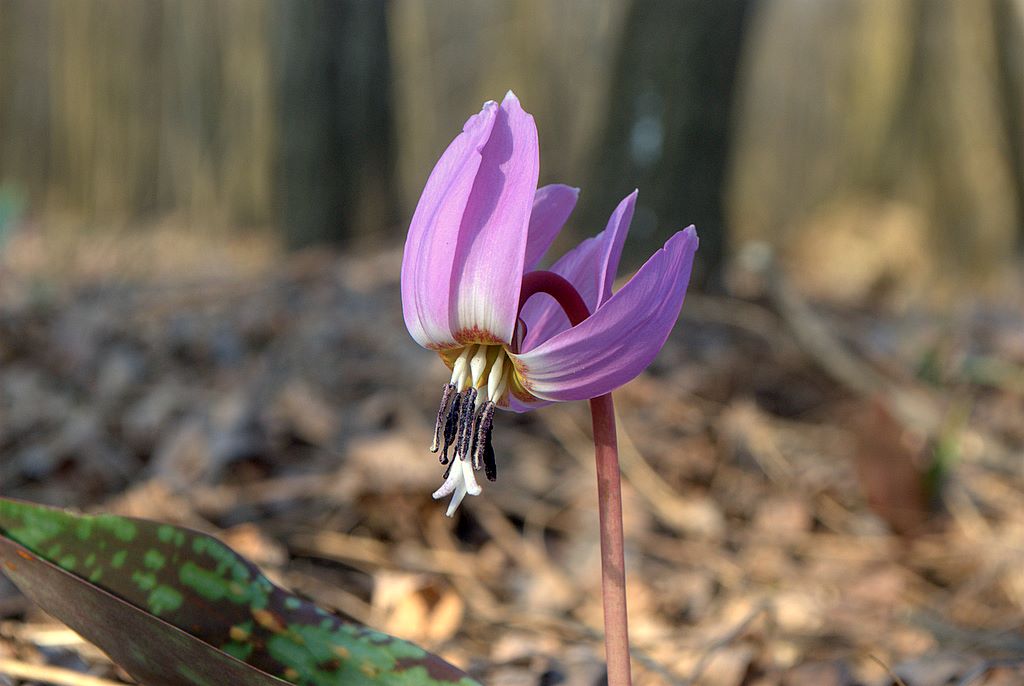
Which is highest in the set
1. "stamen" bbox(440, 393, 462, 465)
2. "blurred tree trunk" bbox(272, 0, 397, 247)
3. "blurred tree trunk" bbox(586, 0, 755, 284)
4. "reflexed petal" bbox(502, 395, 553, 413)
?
"blurred tree trunk" bbox(272, 0, 397, 247)

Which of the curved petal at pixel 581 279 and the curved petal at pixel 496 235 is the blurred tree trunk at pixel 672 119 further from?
the curved petal at pixel 496 235

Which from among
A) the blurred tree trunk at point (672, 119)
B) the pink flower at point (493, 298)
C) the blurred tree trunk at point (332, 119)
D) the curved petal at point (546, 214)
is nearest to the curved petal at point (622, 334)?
the pink flower at point (493, 298)

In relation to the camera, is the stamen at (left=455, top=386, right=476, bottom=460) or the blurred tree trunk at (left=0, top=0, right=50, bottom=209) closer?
the stamen at (left=455, top=386, right=476, bottom=460)

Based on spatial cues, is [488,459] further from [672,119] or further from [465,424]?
[672,119]

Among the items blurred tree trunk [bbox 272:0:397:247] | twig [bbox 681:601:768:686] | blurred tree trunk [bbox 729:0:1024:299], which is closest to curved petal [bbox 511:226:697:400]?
twig [bbox 681:601:768:686]

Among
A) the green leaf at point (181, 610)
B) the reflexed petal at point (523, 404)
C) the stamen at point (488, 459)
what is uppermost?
the reflexed petal at point (523, 404)

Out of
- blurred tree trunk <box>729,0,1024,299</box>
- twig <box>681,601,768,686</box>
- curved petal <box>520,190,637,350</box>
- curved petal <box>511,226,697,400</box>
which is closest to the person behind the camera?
curved petal <box>511,226,697,400</box>

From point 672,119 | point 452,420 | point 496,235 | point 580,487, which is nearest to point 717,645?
point 452,420

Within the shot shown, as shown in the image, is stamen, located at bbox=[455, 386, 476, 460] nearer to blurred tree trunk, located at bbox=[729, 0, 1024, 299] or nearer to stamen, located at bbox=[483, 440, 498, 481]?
stamen, located at bbox=[483, 440, 498, 481]
